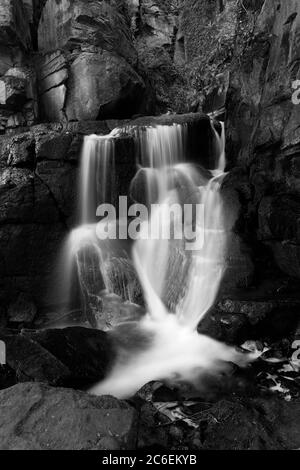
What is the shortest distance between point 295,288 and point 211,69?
44.2 ft

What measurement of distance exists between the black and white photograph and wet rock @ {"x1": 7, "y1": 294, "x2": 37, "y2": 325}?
2.0 inches

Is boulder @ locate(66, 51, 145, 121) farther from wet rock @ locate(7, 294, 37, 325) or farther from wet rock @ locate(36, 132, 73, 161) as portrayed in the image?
wet rock @ locate(7, 294, 37, 325)

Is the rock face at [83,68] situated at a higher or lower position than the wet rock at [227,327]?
higher

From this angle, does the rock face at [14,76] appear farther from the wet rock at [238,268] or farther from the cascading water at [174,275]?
the wet rock at [238,268]

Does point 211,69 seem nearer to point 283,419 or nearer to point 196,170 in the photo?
point 196,170

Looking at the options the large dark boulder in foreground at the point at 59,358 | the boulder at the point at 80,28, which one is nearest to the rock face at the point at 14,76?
the boulder at the point at 80,28

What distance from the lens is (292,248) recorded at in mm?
7418

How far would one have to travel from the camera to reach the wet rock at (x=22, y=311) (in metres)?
9.02

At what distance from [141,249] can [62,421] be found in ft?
20.2

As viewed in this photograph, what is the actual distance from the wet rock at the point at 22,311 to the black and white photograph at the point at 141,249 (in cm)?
5

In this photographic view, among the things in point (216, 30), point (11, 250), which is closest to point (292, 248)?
point (11, 250)

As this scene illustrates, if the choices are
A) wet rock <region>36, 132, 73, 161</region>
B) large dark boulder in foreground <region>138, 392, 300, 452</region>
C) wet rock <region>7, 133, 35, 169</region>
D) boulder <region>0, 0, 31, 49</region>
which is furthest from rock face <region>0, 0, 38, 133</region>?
large dark boulder in foreground <region>138, 392, 300, 452</region>

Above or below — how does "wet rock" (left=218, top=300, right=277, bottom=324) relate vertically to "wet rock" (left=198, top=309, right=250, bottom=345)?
above

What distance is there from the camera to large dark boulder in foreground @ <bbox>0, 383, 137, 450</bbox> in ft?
11.0
